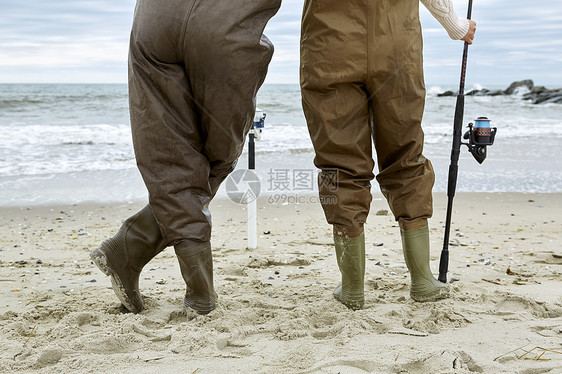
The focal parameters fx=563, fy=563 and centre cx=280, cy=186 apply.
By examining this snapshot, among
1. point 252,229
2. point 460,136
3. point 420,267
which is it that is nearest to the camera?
point 420,267

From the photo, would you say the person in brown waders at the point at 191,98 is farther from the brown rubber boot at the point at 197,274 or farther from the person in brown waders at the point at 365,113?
the person in brown waders at the point at 365,113

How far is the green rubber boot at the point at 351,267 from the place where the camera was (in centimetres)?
266

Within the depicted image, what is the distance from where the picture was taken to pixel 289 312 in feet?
8.77

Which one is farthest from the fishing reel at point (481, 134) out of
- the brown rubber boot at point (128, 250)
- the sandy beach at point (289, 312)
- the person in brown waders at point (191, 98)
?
the brown rubber boot at point (128, 250)

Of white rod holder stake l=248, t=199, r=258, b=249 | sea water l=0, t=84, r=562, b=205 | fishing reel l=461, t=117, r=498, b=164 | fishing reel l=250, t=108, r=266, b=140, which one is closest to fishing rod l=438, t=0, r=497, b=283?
fishing reel l=461, t=117, r=498, b=164

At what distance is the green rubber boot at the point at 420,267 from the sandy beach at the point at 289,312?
0.24 feet

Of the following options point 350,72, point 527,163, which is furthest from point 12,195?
point 527,163

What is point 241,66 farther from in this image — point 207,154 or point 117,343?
point 117,343

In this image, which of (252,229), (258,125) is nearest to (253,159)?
(258,125)

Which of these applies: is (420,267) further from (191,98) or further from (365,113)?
(191,98)

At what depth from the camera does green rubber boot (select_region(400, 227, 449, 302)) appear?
2.74 meters

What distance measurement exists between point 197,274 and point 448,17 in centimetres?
170

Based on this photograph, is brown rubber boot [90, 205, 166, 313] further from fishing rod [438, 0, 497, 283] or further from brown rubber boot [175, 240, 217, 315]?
fishing rod [438, 0, 497, 283]

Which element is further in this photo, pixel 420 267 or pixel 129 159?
pixel 129 159
